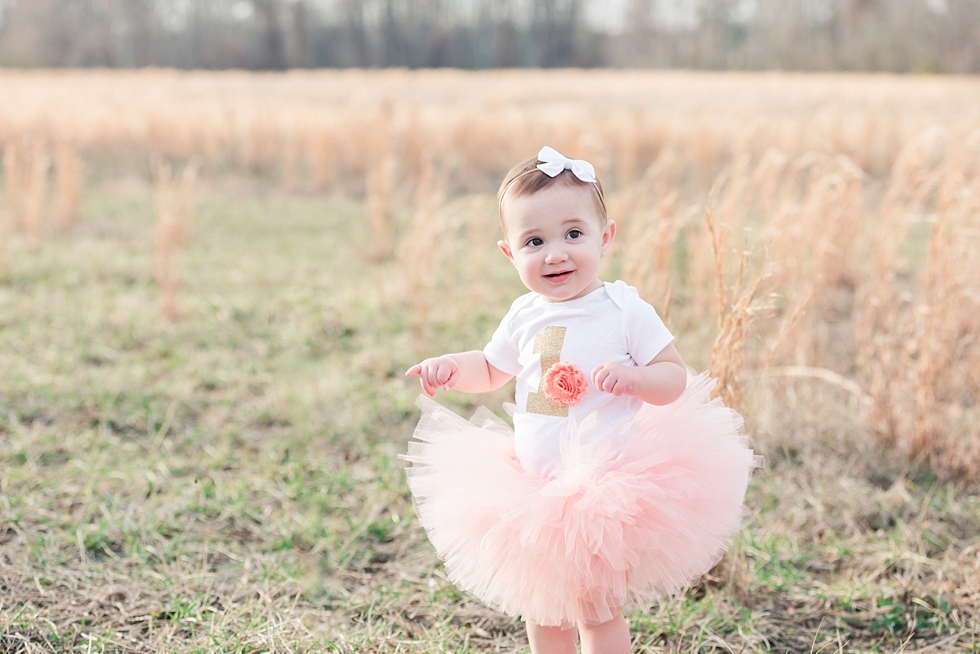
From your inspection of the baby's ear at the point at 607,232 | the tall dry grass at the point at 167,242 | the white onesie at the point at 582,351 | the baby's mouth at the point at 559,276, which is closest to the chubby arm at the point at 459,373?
the white onesie at the point at 582,351

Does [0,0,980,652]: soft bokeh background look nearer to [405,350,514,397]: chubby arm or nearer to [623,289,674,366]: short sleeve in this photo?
[623,289,674,366]: short sleeve

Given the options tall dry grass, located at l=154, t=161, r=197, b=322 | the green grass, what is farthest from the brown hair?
A: tall dry grass, located at l=154, t=161, r=197, b=322

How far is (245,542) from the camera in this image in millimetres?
2504

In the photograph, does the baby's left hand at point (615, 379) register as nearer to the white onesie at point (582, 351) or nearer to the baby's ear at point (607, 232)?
the white onesie at point (582, 351)

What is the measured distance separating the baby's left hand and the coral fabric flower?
60 mm

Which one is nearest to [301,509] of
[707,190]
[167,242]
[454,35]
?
[167,242]

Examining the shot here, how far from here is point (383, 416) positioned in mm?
3447

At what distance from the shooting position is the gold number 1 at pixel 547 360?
5.20ft

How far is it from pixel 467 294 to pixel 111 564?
303cm

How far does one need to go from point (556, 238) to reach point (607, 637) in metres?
0.79

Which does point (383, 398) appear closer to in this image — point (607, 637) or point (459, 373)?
point (459, 373)

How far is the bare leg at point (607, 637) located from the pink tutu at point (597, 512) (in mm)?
45

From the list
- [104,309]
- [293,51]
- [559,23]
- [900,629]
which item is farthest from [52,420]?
[559,23]

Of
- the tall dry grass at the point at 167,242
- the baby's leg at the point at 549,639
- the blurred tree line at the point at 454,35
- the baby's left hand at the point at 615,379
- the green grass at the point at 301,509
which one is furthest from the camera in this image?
the blurred tree line at the point at 454,35
